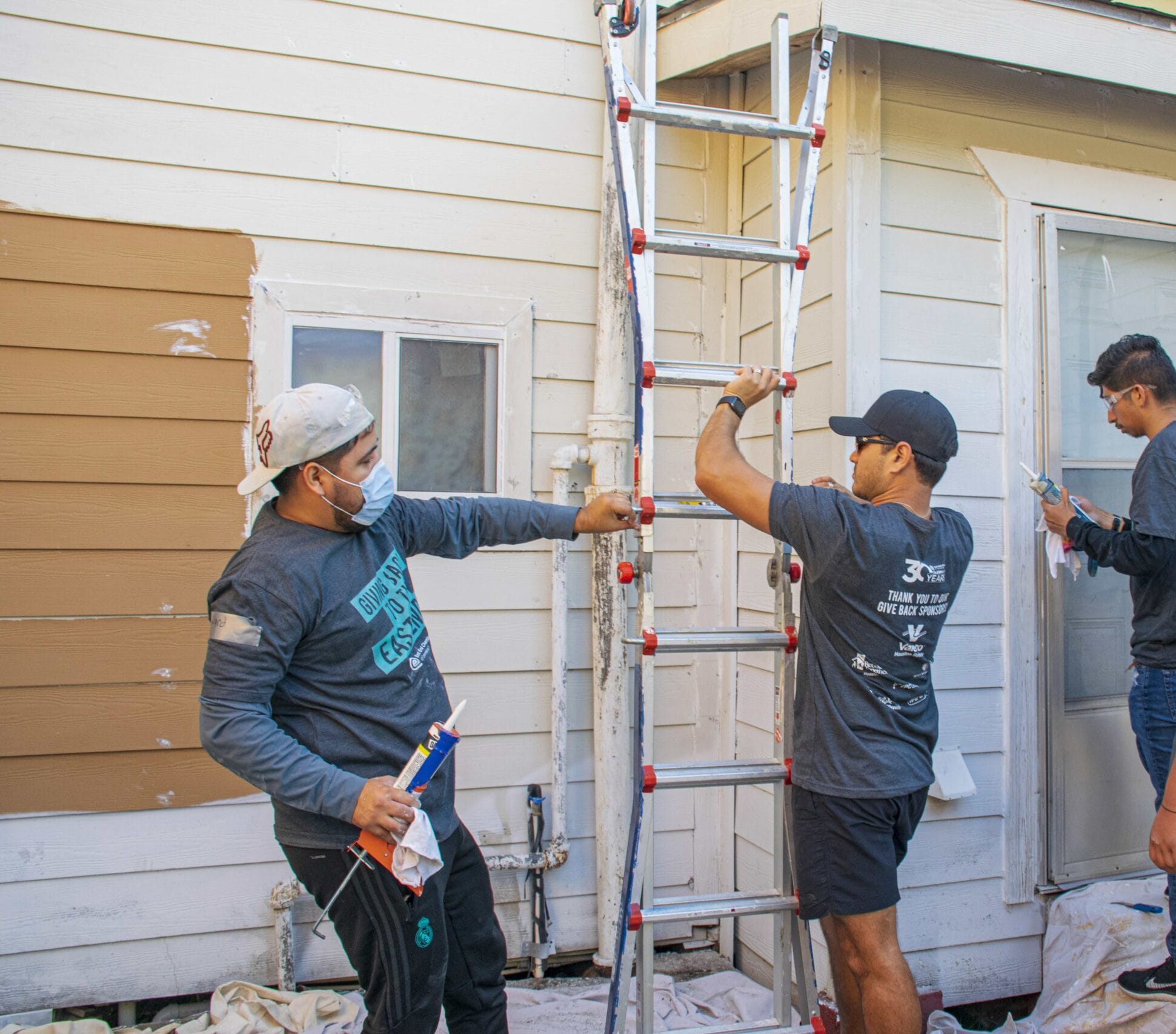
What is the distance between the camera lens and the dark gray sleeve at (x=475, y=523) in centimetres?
230

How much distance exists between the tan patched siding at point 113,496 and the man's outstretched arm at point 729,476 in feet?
5.29

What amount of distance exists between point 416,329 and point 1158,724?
2.54 metres

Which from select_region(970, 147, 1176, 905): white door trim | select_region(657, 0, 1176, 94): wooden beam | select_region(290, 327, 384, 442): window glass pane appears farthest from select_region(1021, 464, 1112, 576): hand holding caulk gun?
select_region(290, 327, 384, 442): window glass pane

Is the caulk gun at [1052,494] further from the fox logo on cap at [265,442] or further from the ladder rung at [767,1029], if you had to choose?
the fox logo on cap at [265,442]

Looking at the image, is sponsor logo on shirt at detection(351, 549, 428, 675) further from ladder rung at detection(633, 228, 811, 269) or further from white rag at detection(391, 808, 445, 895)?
ladder rung at detection(633, 228, 811, 269)

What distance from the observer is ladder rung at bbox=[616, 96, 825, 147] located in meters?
2.23

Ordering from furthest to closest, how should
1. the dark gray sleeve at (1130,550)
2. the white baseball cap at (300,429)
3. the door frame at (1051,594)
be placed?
the door frame at (1051,594) < the dark gray sleeve at (1130,550) < the white baseball cap at (300,429)

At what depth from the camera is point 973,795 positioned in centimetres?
291

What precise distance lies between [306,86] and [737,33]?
140 centimetres

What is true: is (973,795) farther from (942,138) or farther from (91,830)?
(91,830)

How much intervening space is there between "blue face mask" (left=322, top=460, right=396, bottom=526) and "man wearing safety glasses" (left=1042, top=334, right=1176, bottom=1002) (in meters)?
1.95

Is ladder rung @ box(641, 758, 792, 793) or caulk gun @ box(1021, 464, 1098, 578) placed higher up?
caulk gun @ box(1021, 464, 1098, 578)

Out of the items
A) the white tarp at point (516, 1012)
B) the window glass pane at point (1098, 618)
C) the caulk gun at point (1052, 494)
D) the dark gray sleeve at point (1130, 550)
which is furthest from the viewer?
the window glass pane at point (1098, 618)

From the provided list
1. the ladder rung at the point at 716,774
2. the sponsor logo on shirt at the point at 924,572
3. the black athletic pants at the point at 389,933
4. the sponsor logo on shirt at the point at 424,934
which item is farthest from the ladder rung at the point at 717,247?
the sponsor logo on shirt at the point at 424,934
